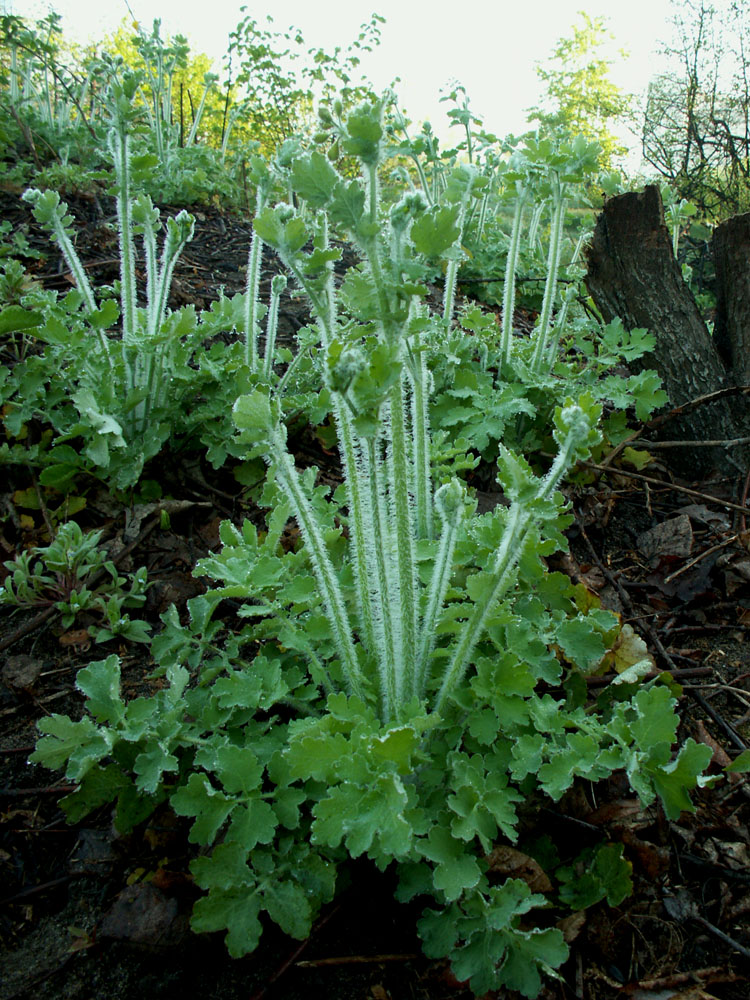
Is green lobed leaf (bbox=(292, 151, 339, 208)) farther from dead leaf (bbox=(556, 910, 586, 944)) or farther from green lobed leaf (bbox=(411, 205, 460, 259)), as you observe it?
dead leaf (bbox=(556, 910, 586, 944))

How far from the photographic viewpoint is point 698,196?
25.8 ft

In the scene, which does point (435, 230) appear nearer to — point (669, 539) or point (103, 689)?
point (103, 689)

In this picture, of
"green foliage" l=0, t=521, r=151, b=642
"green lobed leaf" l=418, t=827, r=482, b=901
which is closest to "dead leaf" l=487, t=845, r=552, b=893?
"green lobed leaf" l=418, t=827, r=482, b=901

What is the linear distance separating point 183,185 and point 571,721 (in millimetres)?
6656

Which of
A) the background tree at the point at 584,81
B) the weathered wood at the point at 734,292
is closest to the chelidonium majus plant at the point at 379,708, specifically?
the weathered wood at the point at 734,292

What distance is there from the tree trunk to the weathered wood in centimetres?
7

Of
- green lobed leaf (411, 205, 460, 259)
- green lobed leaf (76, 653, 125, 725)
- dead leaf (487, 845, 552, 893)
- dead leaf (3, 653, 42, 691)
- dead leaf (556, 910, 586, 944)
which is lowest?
dead leaf (556, 910, 586, 944)

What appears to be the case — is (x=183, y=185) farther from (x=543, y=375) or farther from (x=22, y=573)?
(x=22, y=573)

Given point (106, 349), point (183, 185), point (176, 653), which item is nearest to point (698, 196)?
point (183, 185)

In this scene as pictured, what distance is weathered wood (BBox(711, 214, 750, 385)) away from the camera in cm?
341

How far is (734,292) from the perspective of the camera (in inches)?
137

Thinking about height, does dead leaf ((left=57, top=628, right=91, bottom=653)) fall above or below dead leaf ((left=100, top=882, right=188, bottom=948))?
above

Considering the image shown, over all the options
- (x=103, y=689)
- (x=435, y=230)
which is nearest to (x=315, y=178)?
(x=435, y=230)

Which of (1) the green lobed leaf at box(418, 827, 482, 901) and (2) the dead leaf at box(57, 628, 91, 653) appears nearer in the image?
(1) the green lobed leaf at box(418, 827, 482, 901)
